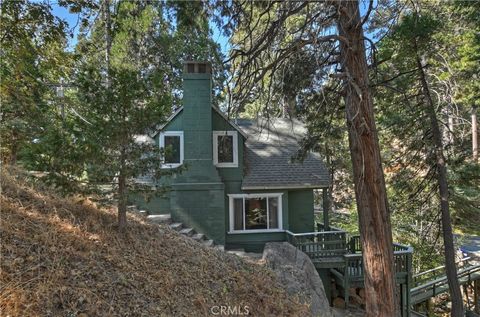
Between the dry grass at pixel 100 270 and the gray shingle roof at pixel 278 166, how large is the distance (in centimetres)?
446

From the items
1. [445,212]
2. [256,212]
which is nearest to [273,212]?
[256,212]

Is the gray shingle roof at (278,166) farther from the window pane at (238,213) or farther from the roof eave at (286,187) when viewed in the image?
the window pane at (238,213)

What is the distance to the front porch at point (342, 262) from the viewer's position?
374 inches

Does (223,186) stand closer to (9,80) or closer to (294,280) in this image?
(294,280)

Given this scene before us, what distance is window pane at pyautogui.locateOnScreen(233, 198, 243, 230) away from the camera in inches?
438

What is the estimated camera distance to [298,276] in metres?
7.55

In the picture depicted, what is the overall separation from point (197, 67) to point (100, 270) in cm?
825

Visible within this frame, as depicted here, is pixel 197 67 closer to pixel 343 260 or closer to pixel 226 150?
pixel 226 150

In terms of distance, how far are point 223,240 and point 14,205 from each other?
6629mm

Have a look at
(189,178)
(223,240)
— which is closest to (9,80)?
(189,178)

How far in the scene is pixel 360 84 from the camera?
509 centimetres

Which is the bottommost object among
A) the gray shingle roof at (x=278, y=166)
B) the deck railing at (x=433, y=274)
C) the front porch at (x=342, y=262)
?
the deck railing at (x=433, y=274)

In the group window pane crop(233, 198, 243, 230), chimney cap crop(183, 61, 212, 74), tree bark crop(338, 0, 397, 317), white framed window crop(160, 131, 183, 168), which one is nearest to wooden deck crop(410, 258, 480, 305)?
window pane crop(233, 198, 243, 230)

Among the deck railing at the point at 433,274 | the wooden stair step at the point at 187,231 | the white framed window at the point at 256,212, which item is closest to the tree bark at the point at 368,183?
the wooden stair step at the point at 187,231
